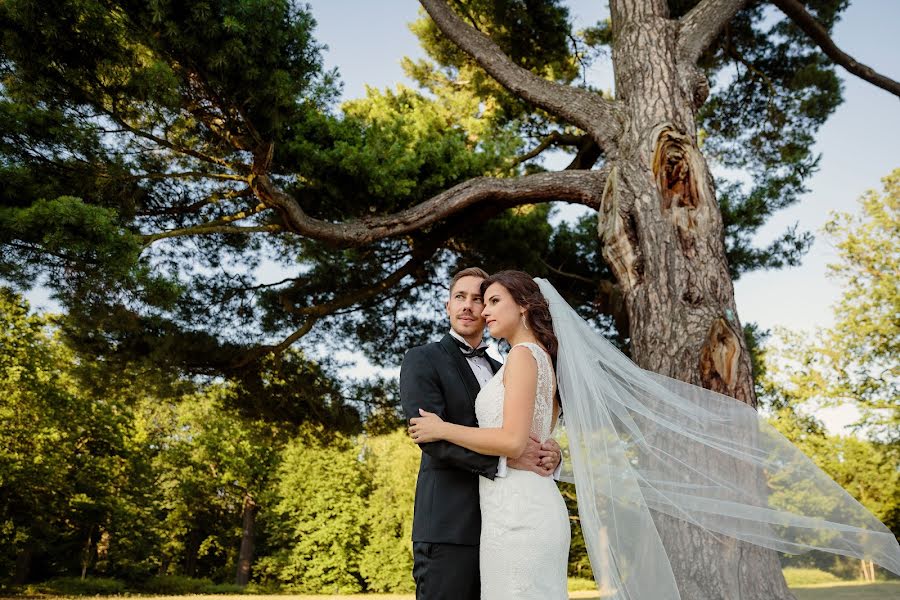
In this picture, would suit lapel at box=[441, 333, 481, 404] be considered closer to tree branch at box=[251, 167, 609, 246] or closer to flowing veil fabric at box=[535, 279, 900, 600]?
flowing veil fabric at box=[535, 279, 900, 600]

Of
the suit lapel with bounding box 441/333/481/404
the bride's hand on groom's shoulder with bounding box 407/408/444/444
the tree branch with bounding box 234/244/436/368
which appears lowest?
the bride's hand on groom's shoulder with bounding box 407/408/444/444

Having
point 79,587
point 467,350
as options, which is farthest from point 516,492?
point 79,587

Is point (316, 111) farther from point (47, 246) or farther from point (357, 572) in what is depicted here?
point (357, 572)

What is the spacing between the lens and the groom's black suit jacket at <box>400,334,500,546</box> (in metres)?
2.40

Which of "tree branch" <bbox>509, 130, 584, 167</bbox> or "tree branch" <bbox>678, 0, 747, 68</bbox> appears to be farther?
"tree branch" <bbox>509, 130, 584, 167</bbox>

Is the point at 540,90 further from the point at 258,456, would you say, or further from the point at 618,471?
the point at 258,456

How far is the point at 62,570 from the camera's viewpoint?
17.6 metres

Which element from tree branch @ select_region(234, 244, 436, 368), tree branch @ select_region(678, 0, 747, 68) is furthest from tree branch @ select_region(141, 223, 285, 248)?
tree branch @ select_region(678, 0, 747, 68)

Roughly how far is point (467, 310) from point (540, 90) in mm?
3602

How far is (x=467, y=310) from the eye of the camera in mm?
2887

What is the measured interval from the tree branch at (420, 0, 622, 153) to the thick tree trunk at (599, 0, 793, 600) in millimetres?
185

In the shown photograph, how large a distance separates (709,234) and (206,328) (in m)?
4.71

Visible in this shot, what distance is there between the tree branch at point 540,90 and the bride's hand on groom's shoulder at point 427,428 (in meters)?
3.67

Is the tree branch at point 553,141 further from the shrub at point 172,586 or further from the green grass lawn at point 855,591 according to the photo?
the shrub at point 172,586
